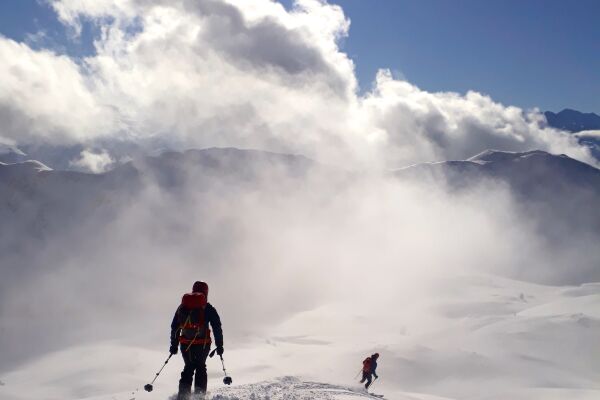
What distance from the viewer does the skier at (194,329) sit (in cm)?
1178

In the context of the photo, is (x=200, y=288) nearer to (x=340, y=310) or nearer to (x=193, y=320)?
(x=193, y=320)

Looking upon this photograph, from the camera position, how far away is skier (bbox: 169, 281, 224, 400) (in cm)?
1178

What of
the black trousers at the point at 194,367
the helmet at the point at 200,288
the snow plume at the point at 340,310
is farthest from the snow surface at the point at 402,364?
the helmet at the point at 200,288

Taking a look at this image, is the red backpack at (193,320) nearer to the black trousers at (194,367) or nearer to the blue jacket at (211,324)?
the blue jacket at (211,324)

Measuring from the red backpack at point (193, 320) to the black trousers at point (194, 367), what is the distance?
0.56 ft

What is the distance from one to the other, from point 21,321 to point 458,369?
481ft

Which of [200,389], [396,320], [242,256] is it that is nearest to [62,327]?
[242,256]

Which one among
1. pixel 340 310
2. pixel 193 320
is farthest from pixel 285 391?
pixel 340 310

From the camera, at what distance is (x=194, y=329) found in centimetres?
1183

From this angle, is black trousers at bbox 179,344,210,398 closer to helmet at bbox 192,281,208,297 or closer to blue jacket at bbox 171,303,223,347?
blue jacket at bbox 171,303,223,347

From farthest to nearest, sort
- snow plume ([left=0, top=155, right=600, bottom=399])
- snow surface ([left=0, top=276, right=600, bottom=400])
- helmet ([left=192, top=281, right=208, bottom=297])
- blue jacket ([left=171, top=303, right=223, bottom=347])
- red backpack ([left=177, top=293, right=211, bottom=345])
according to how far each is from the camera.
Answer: snow plume ([left=0, top=155, right=600, bottom=399]), snow surface ([left=0, top=276, right=600, bottom=400]), helmet ([left=192, top=281, right=208, bottom=297]), blue jacket ([left=171, top=303, right=223, bottom=347]), red backpack ([left=177, top=293, right=211, bottom=345])

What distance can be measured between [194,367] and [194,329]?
965 mm

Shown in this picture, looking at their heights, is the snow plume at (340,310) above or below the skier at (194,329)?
above

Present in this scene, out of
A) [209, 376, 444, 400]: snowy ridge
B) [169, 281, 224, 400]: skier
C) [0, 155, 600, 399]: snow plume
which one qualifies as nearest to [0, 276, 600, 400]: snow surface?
[209, 376, 444, 400]: snowy ridge
